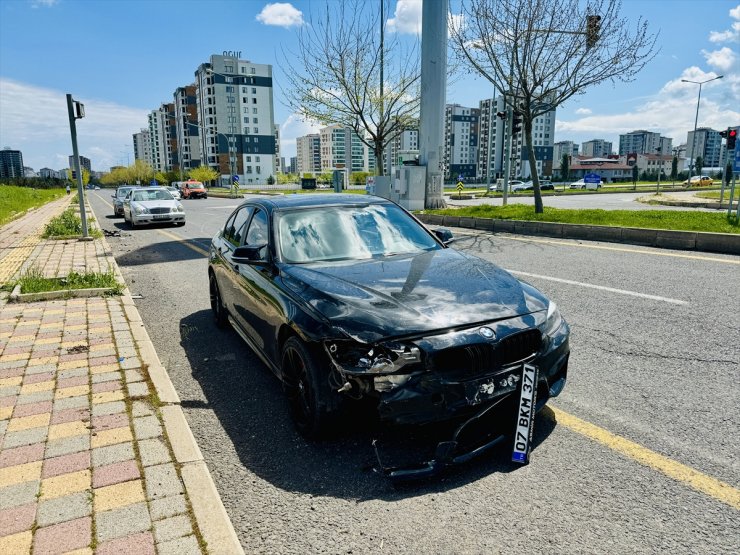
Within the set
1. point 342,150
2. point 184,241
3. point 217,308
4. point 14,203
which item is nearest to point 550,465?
point 217,308

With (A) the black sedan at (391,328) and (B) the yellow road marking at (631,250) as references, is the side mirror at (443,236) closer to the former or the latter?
(A) the black sedan at (391,328)

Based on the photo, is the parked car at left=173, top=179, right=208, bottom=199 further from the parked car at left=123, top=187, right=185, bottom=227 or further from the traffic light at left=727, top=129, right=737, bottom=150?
the traffic light at left=727, top=129, right=737, bottom=150

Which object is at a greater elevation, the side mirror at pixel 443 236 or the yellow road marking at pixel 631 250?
the side mirror at pixel 443 236

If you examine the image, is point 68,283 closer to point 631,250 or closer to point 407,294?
point 407,294

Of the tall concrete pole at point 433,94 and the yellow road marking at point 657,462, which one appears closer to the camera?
the yellow road marking at point 657,462

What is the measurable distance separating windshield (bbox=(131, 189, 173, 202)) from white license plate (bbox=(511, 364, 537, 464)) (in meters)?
18.5

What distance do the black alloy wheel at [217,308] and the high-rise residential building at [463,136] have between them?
147438 mm

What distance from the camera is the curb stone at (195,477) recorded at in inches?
84.7

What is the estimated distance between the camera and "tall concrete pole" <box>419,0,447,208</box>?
66.2ft

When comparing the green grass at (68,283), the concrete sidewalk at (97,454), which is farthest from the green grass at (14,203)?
the concrete sidewalk at (97,454)

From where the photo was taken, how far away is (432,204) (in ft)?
70.2

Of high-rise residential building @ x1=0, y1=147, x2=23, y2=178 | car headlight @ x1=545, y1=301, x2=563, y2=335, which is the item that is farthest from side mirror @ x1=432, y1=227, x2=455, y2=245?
high-rise residential building @ x1=0, y1=147, x2=23, y2=178

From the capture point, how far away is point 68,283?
7074mm

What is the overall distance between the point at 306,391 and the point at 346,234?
152 centimetres
